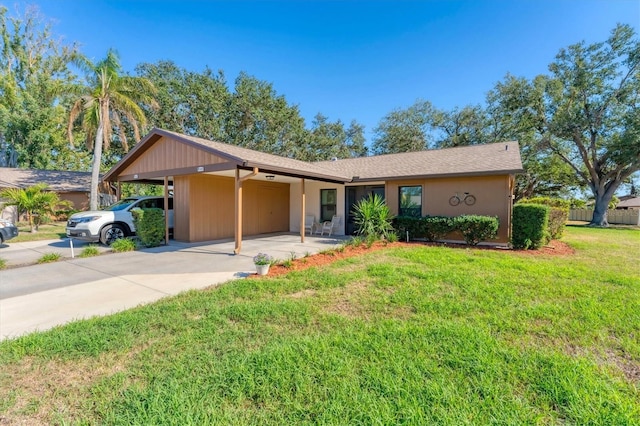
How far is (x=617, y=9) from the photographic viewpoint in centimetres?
973

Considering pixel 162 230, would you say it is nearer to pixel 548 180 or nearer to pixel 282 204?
pixel 282 204

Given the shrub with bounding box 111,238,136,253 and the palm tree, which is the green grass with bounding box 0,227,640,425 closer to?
the shrub with bounding box 111,238,136,253

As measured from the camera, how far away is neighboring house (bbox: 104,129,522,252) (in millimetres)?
8688

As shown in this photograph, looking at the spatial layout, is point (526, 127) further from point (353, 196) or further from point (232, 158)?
point (232, 158)

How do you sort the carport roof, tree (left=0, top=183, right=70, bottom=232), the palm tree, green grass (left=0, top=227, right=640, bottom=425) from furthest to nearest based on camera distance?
1. the palm tree
2. tree (left=0, top=183, right=70, bottom=232)
3. the carport roof
4. green grass (left=0, top=227, right=640, bottom=425)

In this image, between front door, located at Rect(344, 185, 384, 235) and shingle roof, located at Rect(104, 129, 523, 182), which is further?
front door, located at Rect(344, 185, 384, 235)

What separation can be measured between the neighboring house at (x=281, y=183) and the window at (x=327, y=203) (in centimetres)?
5

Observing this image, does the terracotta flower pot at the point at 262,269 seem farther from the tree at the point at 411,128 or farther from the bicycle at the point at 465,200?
the tree at the point at 411,128

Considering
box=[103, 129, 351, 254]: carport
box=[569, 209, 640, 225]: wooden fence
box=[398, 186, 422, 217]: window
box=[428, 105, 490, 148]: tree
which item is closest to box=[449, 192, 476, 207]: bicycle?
box=[398, 186, 422, 217]: window

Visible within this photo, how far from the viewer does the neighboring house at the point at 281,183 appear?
28.5 feet

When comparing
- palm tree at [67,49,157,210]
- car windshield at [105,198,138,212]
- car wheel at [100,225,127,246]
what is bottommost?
car wheel at [100,225,127,246]

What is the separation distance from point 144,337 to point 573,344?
4822 mm

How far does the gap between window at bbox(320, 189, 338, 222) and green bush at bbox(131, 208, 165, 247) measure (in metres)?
6.78

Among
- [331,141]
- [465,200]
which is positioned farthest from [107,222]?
[331,141]
